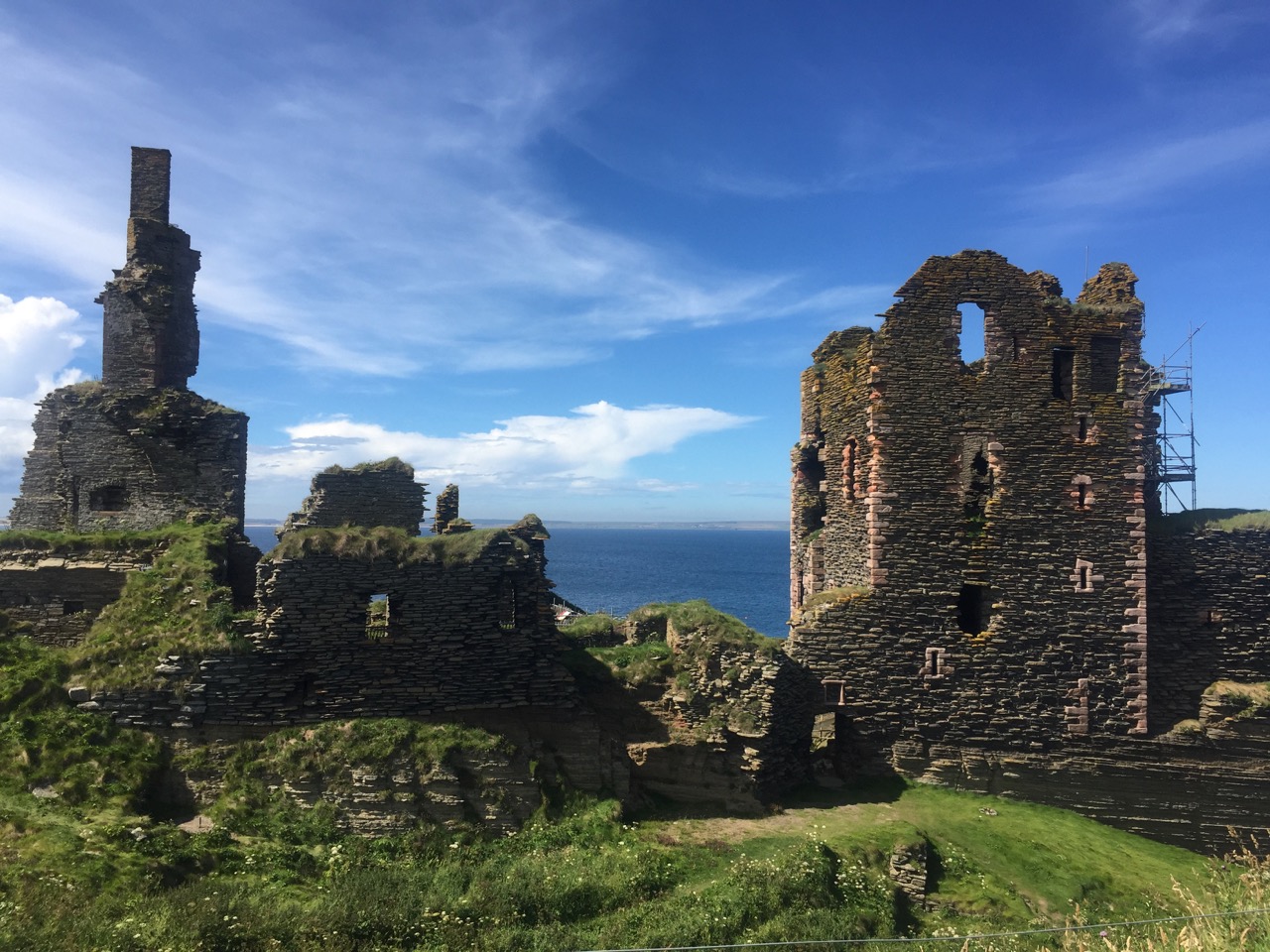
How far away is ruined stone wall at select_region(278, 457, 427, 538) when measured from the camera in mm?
17281

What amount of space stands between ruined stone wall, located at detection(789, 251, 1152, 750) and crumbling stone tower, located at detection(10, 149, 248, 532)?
14.3m

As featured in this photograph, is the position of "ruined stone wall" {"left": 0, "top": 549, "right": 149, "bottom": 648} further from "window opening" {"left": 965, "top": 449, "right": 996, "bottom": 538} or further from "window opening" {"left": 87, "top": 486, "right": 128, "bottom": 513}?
"window opening" {"left": 965, "top": 449, "right": 996, "bottom": 538}

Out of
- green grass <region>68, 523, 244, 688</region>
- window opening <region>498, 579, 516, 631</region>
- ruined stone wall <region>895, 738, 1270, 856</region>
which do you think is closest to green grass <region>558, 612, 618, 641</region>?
window opening <region>498, 579, 516, 631</region>

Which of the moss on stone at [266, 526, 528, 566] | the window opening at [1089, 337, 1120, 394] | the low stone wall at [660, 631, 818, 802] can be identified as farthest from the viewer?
the window opening at [1089, 337, 1120, 394]

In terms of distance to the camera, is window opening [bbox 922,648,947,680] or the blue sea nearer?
window opening [bbox 922,648,947,680]

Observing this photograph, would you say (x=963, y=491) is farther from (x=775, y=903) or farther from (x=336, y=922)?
(x=336, y=922)

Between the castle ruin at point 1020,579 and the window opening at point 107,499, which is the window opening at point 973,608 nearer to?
the castle ruin at point 1020,579

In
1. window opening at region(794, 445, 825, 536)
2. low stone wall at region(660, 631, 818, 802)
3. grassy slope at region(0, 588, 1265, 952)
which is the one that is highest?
window opening at region(794, 445, 825, 536)

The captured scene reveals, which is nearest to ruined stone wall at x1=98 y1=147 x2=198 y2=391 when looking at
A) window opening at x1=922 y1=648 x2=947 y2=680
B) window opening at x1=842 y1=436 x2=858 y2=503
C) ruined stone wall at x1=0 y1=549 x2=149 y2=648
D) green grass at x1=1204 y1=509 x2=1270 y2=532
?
ruined stone wall at x1=0 y1=549 x2=149 y2=648

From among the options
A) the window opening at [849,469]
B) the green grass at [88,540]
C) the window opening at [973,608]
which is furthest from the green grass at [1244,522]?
the green grass at [88,540]

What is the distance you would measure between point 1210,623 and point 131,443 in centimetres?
2554

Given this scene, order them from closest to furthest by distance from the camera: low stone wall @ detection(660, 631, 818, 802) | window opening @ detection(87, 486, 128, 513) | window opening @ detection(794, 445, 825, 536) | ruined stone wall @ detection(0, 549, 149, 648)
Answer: ruined stone wall @ detection(0, 549, 149, 648)
low stone wall @ detection(660, 631, 818, 802)
window opening @ detection(87, 486, 128, 513)
window opening @ detection(794, 445, 825, 536)

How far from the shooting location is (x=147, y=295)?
62.1 ft

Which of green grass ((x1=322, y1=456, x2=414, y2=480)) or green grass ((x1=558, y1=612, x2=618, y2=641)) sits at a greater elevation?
green grass ((x1=322, y1=456, x2=414, y2=480))
